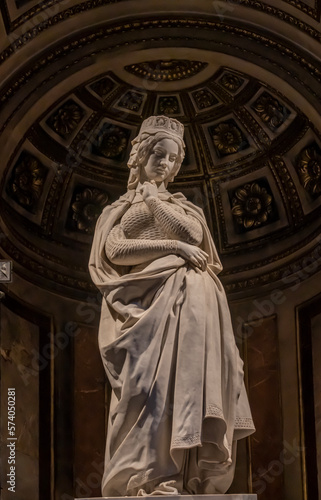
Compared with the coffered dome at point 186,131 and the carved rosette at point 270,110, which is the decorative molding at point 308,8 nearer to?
the coffered dome at point 186,131

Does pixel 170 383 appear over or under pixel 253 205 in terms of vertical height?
under

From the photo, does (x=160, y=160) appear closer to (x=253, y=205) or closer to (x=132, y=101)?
(x=132, y=101)

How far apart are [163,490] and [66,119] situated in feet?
19.2

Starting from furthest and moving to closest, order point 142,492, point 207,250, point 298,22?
point 298,22
point 207,250
point 142,492

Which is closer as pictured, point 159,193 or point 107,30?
point 159,193

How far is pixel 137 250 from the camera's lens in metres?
7.71

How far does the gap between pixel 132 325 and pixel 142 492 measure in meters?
0.99

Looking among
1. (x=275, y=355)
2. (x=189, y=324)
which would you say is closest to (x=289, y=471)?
(x=275, y=355)

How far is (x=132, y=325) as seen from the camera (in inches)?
296

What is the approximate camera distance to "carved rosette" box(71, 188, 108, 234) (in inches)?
496

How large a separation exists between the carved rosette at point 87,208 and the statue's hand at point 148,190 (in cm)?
450

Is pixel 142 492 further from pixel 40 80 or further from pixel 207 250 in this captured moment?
pixel 40 80

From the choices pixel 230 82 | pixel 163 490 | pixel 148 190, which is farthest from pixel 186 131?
pixel 163 490

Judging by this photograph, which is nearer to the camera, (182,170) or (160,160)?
(160,160)
